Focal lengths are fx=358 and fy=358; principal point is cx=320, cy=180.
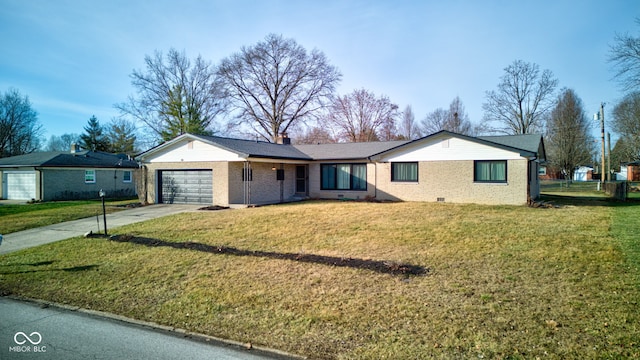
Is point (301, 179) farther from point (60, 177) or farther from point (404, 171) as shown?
Answer: point (60, 177)

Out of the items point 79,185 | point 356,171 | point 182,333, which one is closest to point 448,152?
point 356,171

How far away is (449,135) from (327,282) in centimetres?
1403

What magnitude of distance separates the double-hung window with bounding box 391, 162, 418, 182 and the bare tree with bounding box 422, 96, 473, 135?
30.5 meters

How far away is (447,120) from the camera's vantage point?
159 feet

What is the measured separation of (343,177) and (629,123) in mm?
31621

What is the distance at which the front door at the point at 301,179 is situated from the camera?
23.1 meters

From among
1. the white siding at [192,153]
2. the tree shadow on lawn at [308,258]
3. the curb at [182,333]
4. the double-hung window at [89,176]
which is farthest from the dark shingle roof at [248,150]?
the double-hung window at [89,176]

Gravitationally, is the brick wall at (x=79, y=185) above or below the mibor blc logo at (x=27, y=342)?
above

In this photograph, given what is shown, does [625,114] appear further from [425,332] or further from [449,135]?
[425,332]

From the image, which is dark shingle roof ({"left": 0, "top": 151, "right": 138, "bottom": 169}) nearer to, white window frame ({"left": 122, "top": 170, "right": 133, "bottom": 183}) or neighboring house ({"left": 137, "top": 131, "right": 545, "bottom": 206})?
white window frame ({"left": 122, "top": 170, "right": 133, "bottom": 183})

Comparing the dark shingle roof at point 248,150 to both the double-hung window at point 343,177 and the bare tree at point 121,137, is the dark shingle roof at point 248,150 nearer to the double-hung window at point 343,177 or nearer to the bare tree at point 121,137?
the double-hung window at point 343,177

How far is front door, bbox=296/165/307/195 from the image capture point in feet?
75.8

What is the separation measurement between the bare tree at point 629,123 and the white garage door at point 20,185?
1905 inches

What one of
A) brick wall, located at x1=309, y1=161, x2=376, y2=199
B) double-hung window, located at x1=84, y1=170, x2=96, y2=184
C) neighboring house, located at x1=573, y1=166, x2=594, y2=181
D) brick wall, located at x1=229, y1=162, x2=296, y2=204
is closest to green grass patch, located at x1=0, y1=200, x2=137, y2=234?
brick wall, located at x1=229, y1=162, x2=296, y2=204
